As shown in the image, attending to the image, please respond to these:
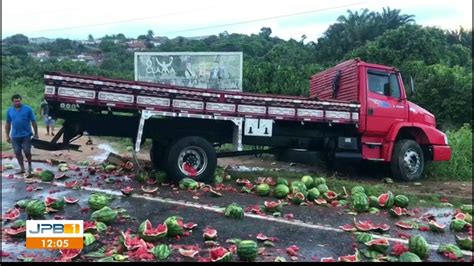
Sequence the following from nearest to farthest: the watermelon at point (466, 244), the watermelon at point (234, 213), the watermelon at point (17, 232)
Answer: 1. the watermelon at point (17, 232)
2. the watermelon at point (466, 244)
3. the watermelon at point (234, 213)

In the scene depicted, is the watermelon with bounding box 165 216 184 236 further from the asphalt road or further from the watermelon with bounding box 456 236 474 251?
the watermelon with bounding box 456 236 474 251

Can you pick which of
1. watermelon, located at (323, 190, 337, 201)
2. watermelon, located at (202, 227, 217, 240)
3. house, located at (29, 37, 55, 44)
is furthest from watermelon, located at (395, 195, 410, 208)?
house, located at (29, 37, 55, 44)

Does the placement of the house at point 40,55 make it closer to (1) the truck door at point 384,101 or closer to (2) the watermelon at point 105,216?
(1) the truck door at point 384,101

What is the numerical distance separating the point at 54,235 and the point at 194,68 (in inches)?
555

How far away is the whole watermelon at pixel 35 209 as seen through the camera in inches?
286

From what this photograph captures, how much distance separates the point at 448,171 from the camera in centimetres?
1411

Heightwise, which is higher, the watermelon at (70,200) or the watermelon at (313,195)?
the watermelon at (313,195)

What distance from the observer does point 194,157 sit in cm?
1035

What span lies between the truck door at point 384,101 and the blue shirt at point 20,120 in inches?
304

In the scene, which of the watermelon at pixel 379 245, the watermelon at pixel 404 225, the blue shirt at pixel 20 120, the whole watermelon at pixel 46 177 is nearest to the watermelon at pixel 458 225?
the watermelon at pixel 404 225

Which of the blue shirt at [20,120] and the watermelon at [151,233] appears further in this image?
the blue shirt at [20,120]

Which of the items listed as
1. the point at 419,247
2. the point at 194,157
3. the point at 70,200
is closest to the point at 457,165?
the point at 194,157

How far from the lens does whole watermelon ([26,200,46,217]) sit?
23.8ft

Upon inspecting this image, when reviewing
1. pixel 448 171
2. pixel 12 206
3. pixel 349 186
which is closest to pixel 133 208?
pixel 12 206
